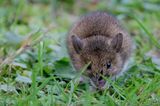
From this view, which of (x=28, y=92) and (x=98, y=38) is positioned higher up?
(x=98, y=38)

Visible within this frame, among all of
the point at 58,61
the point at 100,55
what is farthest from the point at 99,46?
the point at 58,61

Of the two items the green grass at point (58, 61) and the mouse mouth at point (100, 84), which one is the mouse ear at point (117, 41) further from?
the mouse mouth at point (100, 84)

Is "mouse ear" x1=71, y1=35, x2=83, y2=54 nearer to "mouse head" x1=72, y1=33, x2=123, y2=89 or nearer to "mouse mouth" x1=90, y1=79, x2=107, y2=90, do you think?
"mouse head" x1=72, y1=33, x2=123, y2=89

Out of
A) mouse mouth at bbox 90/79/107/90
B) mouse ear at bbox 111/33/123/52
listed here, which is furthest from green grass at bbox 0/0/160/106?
mouse ear at bbox 111/33/123/52

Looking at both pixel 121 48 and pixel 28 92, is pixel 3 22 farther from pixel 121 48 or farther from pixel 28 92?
pixel 28 92

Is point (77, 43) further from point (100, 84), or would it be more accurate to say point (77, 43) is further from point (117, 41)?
point (100, 84)

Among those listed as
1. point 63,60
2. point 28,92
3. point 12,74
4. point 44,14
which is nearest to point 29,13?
point 44,14
